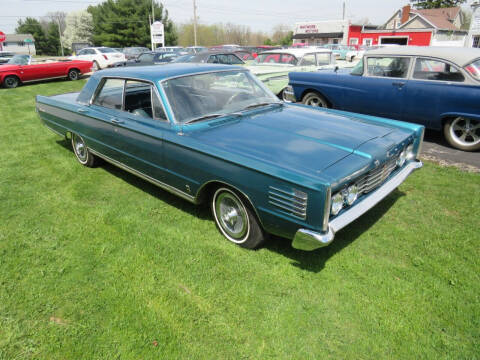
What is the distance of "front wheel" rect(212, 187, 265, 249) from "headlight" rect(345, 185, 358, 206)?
0.75m

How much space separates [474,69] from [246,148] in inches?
174

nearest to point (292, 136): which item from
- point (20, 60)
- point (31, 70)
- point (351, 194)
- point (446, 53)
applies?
point (351, 194)

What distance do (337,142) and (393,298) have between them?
130 cm

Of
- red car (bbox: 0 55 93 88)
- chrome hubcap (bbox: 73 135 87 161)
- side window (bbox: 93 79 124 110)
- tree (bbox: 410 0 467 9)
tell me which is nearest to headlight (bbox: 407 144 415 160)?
side window (bbox: 93 79 124 110)

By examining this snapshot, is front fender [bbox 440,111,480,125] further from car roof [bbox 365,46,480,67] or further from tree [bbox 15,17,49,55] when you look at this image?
tree [bbox 15,17,49,55]

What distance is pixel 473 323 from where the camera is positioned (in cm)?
238

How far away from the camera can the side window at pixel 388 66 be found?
6.00 m

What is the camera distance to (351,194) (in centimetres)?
279

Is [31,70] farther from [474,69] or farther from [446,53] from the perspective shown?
[474,69]

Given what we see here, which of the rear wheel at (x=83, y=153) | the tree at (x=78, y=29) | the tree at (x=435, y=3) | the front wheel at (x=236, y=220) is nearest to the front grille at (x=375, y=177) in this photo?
the front wheel at (x=236, y=220)

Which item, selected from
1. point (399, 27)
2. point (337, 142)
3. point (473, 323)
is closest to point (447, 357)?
point (473, 323)

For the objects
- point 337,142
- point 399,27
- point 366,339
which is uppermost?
point 399,27

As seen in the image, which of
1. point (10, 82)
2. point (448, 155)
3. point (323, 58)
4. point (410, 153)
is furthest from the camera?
point (10, 82)

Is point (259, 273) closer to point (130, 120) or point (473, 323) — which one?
point (473, 323)
